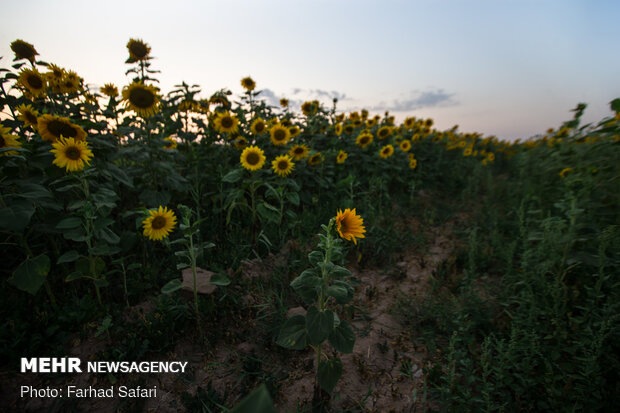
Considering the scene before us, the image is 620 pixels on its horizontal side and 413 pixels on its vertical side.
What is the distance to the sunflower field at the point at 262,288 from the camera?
1.77 metres

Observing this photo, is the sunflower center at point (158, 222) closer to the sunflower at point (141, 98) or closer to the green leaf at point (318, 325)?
the sunflower at point (141, 98)

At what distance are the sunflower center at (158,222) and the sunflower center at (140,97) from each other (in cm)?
137

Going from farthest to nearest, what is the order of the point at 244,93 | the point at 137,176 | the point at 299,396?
the point at 244,93 → the point at 137,176 → the point at 299,396

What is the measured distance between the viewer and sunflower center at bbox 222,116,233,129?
12.7ft

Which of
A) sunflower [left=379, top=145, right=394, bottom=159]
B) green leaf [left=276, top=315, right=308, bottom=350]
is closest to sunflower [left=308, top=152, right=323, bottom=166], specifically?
sunflower [left=379, top=145, right=394, bottom=159]

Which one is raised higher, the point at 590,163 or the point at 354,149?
the point at 354,149

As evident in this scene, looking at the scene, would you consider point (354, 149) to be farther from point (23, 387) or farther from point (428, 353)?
point (23, 387)

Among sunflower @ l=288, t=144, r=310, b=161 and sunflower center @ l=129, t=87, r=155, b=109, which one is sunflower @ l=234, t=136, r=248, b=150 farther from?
sunflower center @ l=129, t=87, r=155, b=109

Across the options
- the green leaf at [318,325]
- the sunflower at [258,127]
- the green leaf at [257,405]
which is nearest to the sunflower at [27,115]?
the sunflower at [258,127]

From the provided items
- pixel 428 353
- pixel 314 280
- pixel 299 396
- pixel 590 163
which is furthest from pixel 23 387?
pixel 590 163

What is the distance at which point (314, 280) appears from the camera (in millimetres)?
1476

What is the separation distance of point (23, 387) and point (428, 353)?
2664mm

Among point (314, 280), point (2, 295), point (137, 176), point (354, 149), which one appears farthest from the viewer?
point (354, 149)

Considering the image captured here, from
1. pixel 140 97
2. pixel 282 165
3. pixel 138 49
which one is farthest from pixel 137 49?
pixel 282 165
